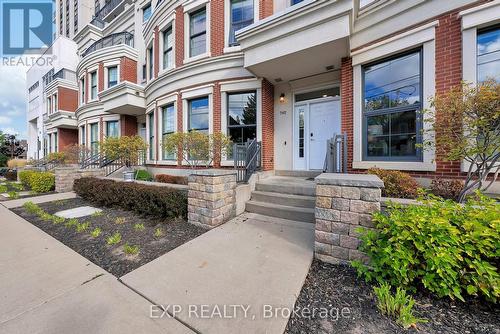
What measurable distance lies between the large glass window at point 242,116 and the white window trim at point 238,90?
0.52 feet

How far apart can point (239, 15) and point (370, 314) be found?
8.70m

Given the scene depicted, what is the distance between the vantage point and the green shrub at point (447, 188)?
12.2 feet

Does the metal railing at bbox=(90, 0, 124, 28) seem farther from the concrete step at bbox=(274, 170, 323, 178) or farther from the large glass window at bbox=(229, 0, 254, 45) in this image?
the concrete step at bbox=(274, 170, 323, 178)

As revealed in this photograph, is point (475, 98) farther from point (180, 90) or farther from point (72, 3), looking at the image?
point (72, 3)

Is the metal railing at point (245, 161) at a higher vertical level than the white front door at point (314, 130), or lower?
lower

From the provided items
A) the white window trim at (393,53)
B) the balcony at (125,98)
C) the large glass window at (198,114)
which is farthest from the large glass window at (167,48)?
the white window trim at (393,53)

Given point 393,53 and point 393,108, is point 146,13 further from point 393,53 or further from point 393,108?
point 393,108

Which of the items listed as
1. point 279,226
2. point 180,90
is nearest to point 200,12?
point 180,90

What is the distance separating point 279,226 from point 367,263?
5.82 feet

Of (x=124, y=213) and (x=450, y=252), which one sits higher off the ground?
(x=450, y=252)

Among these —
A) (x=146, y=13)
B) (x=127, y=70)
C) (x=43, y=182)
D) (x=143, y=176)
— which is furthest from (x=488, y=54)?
(x=146, y=13)

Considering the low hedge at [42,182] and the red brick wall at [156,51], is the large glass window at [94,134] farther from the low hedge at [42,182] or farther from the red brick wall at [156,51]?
the red brick wall at [156,51]

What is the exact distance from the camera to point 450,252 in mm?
1967

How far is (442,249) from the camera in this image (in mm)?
1967
